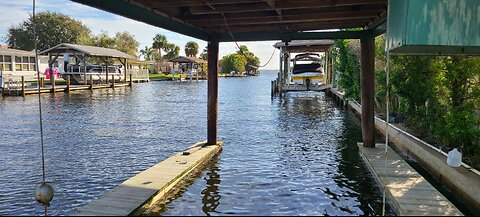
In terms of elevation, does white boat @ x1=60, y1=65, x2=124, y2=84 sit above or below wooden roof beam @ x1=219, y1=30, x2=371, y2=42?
below

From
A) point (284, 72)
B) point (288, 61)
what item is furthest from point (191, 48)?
point (284, 72)

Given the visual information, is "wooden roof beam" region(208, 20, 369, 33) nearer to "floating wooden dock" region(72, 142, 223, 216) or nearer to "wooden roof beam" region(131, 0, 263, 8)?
"wooden roof beam" region(131, 0, 263, 8)

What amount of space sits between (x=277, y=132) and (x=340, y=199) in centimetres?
874

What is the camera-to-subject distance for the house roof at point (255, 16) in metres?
7.41

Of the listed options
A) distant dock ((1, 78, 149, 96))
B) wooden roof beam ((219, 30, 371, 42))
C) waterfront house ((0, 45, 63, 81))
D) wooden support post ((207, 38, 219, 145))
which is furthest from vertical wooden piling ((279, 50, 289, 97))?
waterfront house ((0, 45, 63, 81))

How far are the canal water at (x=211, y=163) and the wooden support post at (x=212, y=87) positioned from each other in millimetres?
818

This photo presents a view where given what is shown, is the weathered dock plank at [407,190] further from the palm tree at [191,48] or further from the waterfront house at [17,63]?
the palm tree at [191,48]

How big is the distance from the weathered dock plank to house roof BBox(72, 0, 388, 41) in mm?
3266

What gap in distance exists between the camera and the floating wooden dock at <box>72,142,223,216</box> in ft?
20.7

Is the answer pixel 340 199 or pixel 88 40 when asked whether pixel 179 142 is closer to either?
pixel 340 199

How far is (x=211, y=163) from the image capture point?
34.8 feet

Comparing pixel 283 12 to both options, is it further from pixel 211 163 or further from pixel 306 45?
pixel 306 45

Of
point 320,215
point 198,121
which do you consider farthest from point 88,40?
point 320,215

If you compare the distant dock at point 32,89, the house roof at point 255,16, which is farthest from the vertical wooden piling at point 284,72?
the house roof at point 255,16
